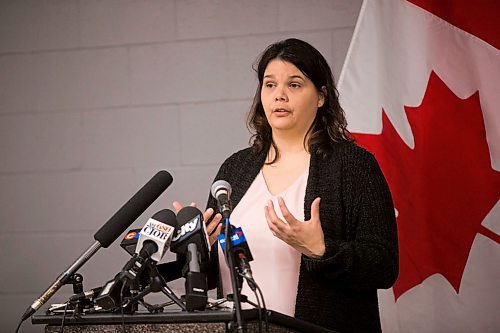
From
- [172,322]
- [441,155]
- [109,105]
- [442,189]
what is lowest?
[172,322]

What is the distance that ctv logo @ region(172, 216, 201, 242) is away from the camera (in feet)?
5.13

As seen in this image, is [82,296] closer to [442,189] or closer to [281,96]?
[281,96]

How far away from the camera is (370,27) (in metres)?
2.95

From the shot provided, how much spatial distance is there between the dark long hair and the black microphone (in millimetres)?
539

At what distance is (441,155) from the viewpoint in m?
2.79

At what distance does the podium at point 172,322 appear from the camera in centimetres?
140

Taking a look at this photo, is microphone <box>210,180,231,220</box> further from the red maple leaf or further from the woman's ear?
the red maple leaf

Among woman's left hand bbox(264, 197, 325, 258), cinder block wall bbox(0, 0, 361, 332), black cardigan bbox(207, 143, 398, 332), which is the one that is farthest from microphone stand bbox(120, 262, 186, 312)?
cinder block wall bbox(0, 0, 361, 332)

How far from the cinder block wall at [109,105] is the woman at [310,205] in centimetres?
102

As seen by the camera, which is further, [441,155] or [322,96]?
[441,155]

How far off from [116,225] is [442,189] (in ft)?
4.90

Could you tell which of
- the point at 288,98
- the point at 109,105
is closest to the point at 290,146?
the point at 288,98

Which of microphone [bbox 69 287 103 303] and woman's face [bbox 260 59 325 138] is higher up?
woman's face [bbox 260 59 325 138]

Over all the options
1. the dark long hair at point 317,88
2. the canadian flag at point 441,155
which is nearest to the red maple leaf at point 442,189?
the canadian flag at point 441,155
